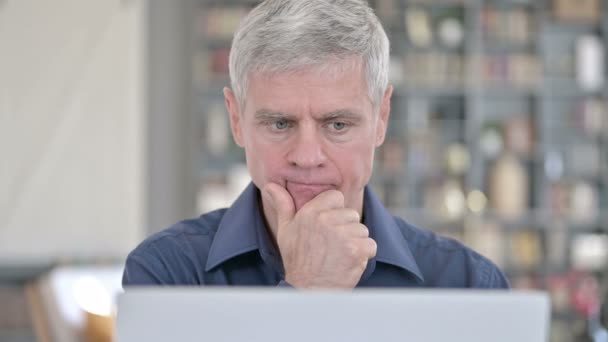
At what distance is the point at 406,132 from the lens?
6832 mm

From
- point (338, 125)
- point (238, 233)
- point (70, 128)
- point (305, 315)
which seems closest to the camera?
point (305, 315)

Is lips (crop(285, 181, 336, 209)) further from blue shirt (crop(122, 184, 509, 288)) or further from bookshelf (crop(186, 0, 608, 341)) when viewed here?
bookshelf (crop(186, 0, 608, 341))

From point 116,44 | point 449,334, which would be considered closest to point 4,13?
point 116,44

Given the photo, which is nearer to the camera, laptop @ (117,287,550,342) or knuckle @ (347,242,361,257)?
laptop @ (117,287,550,342)

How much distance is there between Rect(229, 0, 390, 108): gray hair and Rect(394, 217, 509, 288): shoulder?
0.96 feet

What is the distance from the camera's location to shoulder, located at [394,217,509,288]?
59.0 inches

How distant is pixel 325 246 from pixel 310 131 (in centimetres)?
17

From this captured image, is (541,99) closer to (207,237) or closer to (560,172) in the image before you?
(560,172)

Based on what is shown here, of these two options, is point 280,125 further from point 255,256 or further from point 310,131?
point 255,256

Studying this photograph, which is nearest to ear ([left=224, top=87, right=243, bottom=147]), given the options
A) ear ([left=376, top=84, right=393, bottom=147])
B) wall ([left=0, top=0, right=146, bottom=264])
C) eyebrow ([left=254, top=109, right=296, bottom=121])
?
eyebrow ([left=254, top=109, right=296, bottom=121])

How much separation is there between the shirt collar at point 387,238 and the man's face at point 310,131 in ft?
0.33

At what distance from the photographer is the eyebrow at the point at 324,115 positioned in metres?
1.33

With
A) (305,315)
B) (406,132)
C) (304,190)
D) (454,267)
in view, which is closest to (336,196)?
(304,190)

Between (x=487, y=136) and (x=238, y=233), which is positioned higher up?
(x=238, y=233)
